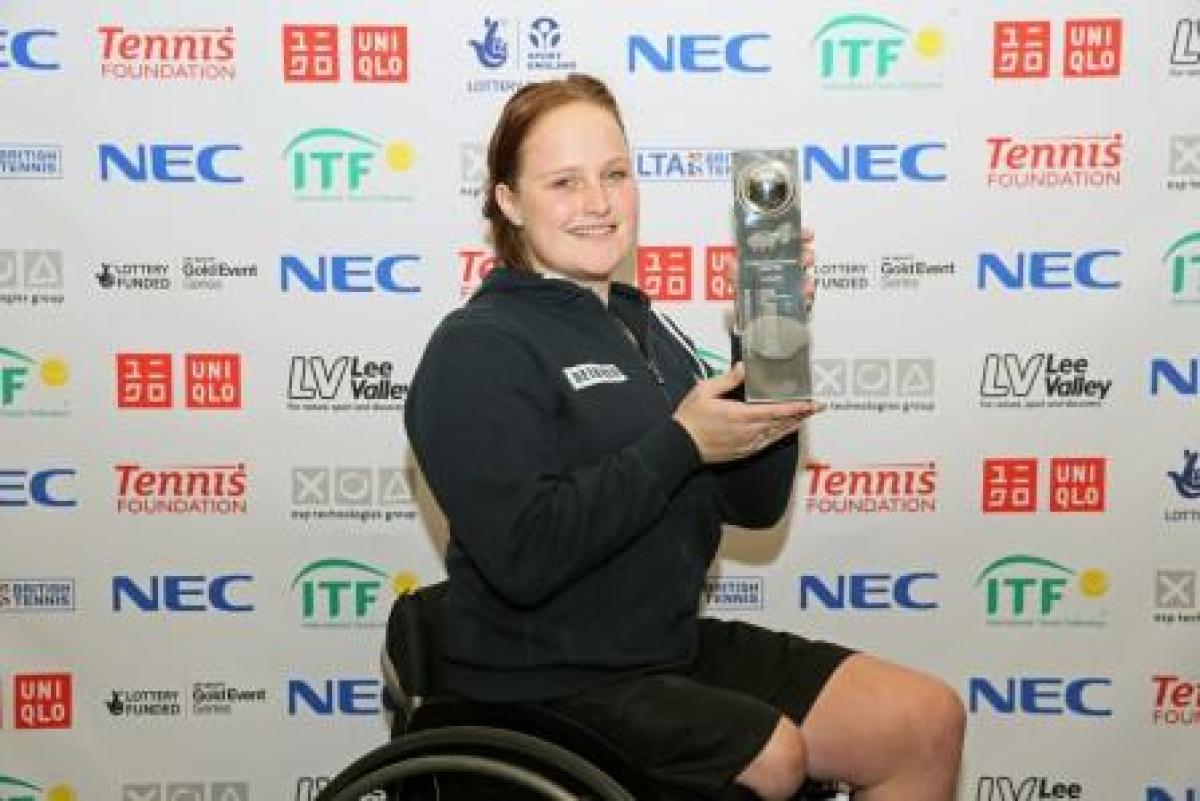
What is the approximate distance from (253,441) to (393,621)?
0.90 meters

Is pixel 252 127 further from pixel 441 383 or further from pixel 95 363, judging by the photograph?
pixel 441 383

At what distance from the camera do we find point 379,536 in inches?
103

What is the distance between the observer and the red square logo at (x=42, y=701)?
2613mm

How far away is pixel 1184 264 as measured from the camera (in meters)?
2.53

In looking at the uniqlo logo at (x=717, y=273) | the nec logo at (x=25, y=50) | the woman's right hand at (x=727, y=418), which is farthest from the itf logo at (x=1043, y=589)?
the nec logo at (x=25, y=50)

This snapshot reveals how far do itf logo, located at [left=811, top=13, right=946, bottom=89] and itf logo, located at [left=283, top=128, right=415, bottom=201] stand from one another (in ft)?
2.54

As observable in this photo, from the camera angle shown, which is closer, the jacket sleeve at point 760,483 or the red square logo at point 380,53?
the jacket sleeve at point 760,483

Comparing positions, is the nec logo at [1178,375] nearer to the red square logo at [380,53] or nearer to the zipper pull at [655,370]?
the zipper pull at [655,370]

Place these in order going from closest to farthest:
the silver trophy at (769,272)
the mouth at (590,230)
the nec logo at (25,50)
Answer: the silver trophy at (769,272)
the mouth at (590,230)
the nec logo at (25,50)

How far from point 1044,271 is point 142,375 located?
165cm

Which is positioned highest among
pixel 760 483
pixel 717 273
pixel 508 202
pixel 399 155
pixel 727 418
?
pixel 399 155

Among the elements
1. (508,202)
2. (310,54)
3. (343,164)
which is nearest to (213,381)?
(343,164)

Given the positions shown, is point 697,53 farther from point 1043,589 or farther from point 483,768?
point 483,768

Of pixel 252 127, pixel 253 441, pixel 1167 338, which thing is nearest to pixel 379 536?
pixel 253 441
